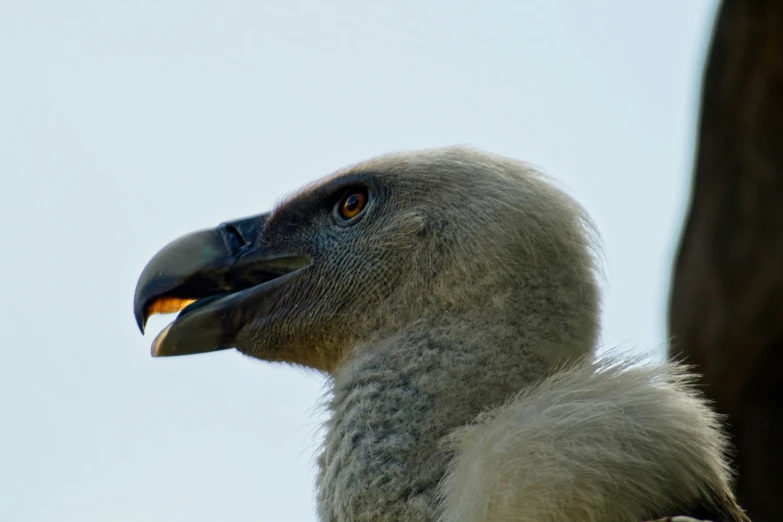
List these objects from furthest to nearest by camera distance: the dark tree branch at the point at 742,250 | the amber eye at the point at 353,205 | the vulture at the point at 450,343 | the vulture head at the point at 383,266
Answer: the dark tree branch at the point at 742,250 → the amber eye at the point at 353,205 → the vulture head at the point at 383,266 → the vulture at the point at 450,343

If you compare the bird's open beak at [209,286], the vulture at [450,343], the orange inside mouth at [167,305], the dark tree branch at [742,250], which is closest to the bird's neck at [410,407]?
the vulture at [450,343]

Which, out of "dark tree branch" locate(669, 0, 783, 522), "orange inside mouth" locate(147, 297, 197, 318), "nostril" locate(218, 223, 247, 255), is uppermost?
"nostril" locate(218, 223, 247, 255)

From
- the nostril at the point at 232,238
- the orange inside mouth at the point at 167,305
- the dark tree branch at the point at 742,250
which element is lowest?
Answer: the dark tree branch at the point at 742,250

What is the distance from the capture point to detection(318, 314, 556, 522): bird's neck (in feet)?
12.4

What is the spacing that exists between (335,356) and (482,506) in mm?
1270

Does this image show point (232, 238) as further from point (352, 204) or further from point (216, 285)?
point (352, 204)

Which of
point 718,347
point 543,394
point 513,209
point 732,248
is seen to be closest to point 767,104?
point 732,248

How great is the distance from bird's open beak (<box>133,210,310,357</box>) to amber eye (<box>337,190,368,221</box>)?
25 cm

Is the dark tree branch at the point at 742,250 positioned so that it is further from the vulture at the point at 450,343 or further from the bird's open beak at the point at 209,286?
the bird's open beak at the point at 209,286

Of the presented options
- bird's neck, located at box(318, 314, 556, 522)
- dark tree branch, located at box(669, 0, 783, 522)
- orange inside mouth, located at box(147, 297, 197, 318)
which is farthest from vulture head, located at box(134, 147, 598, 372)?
dark tree branch, located at box(669, 0, 783, 522)

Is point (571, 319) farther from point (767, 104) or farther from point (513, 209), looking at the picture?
point (767, 104)

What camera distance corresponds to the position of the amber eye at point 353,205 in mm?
4797

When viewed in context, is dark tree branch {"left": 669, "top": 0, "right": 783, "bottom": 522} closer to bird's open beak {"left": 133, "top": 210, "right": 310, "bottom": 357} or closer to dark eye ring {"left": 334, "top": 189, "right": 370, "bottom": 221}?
dark eye ring {"left": 334, "top": 189, "right": 370, "bottom": 221}

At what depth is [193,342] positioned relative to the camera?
468 centimetres
